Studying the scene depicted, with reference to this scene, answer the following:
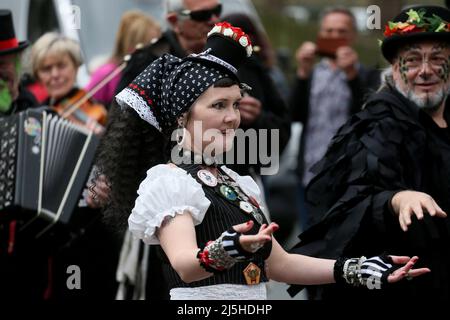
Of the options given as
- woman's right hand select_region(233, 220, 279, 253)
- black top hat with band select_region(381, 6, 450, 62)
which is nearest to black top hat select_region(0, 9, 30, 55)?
black top hat with band select_region(381, 6, 450, 62)

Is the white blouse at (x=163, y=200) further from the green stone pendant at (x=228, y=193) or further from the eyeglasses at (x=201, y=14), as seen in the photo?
the eyeglasses at (x=201, y=14)

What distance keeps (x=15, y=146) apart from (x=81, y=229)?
0.69 meters

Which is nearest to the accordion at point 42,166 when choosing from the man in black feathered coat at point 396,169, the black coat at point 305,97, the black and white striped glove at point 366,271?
the man in black feathered coat at point 396,169

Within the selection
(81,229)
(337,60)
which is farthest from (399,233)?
(337,60)

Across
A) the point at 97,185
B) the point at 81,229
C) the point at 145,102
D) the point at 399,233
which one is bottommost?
the point at 81,229

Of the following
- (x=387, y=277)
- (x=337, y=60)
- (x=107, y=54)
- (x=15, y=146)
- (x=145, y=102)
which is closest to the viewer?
(x=387, y=277)

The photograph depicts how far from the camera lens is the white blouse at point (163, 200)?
4371mm

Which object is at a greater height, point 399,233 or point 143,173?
point 143,173

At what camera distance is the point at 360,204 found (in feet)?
18.6

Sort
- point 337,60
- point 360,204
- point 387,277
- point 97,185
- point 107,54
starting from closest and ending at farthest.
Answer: point 387,277 < point 97,185 < point 360,204 < point 337,60 < point 107,54

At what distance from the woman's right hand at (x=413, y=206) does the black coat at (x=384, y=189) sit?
0.51 ft

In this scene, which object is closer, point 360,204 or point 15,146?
point 360,204

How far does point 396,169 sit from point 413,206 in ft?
2.01
